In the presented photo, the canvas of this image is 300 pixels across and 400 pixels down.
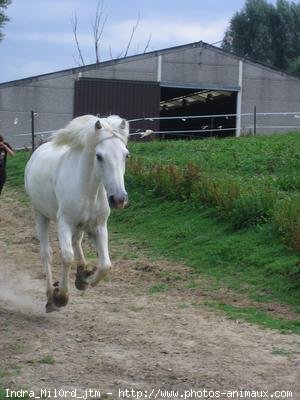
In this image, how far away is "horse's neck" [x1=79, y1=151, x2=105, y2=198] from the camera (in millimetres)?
7121

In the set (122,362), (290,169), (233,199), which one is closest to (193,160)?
(290,169)

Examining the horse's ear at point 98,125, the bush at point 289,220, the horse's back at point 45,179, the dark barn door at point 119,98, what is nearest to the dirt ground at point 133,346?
the horse's back at point 45,179

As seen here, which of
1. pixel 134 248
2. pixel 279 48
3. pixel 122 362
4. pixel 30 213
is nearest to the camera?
pixel 122 362

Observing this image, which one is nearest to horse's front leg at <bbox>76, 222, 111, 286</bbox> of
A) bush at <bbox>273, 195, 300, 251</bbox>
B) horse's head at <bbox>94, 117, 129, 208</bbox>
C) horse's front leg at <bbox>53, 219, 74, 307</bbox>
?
horse's front leg at <bbox>53, 219, 74, 307</bbox>

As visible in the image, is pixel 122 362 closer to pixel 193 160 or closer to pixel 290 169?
pixel 290 169

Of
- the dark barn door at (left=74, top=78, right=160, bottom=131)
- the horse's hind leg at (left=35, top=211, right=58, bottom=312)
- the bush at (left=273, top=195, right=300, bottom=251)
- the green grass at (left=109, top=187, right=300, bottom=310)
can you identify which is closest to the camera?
the horse's hind leg at (left=35, top=211, right=58, bottom=312)

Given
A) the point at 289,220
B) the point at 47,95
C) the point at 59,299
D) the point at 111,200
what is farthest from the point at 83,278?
the point at 47,95

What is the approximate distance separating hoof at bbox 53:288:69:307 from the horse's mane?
144 centimetres

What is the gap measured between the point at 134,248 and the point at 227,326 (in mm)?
4389

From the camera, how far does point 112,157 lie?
6.69m

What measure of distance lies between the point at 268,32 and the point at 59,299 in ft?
190

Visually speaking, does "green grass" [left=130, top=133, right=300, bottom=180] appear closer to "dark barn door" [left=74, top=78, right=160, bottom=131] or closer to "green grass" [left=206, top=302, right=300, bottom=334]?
"green grass" [left=206, top=302, right=300, bottom=334]

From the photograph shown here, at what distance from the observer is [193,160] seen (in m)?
16.0

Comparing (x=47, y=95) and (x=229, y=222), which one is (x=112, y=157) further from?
(x=47, y=95)
